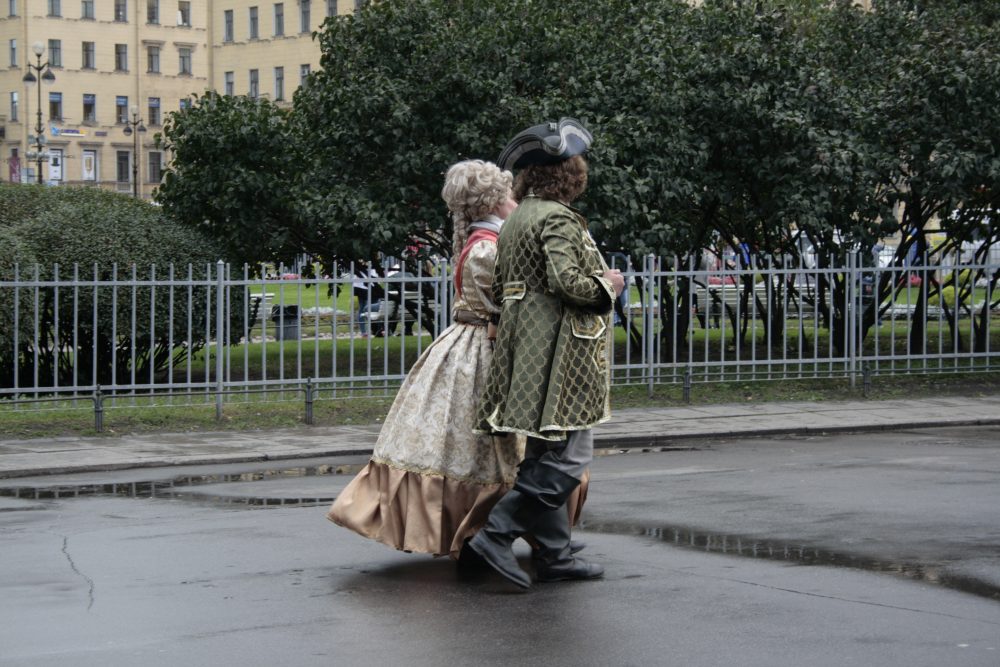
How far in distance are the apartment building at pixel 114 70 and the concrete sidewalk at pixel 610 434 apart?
254ft

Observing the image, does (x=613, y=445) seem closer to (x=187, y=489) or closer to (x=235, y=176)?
(x=187, y=489)

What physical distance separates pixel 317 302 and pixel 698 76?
543 centimetres

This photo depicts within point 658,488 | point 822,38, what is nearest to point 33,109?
point 822,38

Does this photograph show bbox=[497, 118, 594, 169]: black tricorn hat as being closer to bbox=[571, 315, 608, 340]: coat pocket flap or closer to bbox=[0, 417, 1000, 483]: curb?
bbox=[571, 315, 608, 340]: coat pocket flap

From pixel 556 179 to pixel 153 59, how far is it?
94153mm

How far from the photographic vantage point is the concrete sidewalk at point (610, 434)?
11.9 m

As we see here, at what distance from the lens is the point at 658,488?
9.80 meters

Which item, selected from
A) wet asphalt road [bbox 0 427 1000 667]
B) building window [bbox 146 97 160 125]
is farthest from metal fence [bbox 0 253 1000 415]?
building window [bbox 146 97 160 125]

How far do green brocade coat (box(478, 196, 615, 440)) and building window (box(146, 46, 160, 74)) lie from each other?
308 feet

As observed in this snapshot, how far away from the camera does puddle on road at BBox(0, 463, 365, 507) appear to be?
9.58 m

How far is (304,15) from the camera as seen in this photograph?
87750 mm

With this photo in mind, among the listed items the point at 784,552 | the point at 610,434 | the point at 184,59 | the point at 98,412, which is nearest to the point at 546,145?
the point at 784,552

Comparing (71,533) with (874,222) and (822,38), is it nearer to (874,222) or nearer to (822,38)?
(874,222)

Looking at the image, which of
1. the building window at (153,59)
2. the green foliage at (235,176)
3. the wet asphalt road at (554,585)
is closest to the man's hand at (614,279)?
the wet asphalt road at (554,585)
